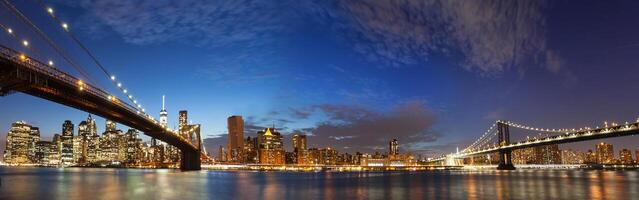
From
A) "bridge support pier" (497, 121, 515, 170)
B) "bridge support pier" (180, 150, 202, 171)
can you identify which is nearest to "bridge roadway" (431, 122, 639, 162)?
"bridge support pier" (497, 121, 515, 170)

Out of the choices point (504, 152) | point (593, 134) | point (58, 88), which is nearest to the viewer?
point (58, 88)

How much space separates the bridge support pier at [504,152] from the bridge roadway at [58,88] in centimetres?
10072

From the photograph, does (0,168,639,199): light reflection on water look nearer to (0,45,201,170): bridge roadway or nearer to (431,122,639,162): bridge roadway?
(0,45,201,170): bridge roadway

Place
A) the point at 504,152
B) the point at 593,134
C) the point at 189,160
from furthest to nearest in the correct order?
1. the point at 504,152
2. the point at 189,160
3. the point at 593,134

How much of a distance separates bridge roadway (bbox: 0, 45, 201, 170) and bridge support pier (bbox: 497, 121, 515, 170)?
101 metres

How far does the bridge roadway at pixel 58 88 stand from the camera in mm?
36625

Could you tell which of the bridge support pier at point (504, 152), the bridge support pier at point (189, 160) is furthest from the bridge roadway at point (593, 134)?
the bridge support pier at point (189, 160)

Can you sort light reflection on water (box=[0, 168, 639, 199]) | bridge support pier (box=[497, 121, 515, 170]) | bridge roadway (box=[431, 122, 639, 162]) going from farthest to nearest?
bridge support pier (box=[497, 121, 515, 170])
bridge roadway (box=[431, 122, 639, 162])
light reflection on water (box=[0, 168, 639, 199])

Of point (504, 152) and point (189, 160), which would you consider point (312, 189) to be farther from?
point (504, 152)

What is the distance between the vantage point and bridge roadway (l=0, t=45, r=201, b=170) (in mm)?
36625

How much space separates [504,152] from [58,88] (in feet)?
416

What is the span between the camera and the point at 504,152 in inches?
5787

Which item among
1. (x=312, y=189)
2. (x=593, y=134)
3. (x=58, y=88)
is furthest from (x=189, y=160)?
(x=593, y=134)

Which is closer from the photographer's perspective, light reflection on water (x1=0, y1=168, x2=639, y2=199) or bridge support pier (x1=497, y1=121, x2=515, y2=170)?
light reflection on water (x1=0, y1=168, x2=639, y2=199)
